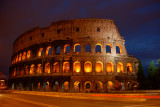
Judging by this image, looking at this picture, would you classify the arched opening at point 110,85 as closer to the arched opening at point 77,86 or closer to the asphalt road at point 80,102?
the arched opening at point 77,86

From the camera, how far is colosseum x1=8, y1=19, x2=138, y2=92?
2556cm

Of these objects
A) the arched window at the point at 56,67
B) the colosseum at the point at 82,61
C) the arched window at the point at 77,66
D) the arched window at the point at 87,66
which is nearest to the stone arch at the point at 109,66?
the colosseum at the point at 82,61

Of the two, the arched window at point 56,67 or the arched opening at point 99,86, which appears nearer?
the arched opening at point 99,86

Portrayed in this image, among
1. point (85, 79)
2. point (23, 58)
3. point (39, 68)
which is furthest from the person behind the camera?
point (23, 58)

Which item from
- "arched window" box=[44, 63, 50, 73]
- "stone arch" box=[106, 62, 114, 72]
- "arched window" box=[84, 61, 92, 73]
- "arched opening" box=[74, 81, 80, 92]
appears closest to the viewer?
"arched opening" box=[74, 81, 80, 92]

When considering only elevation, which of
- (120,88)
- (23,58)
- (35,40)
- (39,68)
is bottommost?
(120,88)

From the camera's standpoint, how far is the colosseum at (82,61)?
25.6m

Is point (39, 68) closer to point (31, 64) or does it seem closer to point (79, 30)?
point (31, 64)

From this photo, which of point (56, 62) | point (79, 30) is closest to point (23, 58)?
point (56, 62)

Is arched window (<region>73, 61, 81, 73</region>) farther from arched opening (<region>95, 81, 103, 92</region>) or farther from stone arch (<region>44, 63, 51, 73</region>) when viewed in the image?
stone arch (<region>44, 63, 51, 73</region>)

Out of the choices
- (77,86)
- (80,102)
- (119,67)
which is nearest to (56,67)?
(77,86)

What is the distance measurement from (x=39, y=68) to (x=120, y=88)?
17259 millimetres

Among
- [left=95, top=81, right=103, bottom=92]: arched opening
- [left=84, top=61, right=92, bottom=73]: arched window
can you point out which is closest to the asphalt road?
[left=95, top=81, right=103, bottom=92]: arched opening

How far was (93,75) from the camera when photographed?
82.9ft
